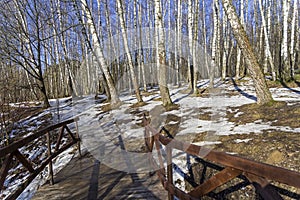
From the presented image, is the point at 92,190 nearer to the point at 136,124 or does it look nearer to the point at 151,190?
the point at 151,190

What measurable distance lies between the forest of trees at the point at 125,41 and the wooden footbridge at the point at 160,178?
421 centimetres

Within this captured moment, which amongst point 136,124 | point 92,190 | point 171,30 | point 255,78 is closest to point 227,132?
point 255,78

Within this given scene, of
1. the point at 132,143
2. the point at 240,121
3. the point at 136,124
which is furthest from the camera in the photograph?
the point at 136,124

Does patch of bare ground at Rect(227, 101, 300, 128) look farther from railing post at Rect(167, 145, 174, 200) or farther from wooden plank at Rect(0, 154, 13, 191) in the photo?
wooden plank at Rect(0, 154, 13, 191)

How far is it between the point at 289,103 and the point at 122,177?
5.52m

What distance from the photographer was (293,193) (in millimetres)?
2725

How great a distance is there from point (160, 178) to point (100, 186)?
1.09 metres

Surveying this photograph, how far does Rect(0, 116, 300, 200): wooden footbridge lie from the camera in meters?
1.53

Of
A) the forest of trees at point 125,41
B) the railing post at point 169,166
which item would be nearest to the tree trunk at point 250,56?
the forest of trees at point 125,41

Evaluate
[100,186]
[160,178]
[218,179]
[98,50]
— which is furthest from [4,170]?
[98,50]

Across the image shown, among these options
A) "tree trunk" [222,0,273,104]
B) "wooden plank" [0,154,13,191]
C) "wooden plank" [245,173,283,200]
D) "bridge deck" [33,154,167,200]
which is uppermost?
"tree trunk" [222,0,273,104]

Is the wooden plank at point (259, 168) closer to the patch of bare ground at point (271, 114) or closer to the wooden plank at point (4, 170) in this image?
the wooden plank at point (4, 170)

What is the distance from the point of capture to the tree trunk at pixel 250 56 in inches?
251

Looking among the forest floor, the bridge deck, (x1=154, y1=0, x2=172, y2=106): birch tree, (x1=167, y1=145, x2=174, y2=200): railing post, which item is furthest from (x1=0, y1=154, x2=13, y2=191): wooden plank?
(x1=154, y1=0, x2=172, y2=106): birch tree
